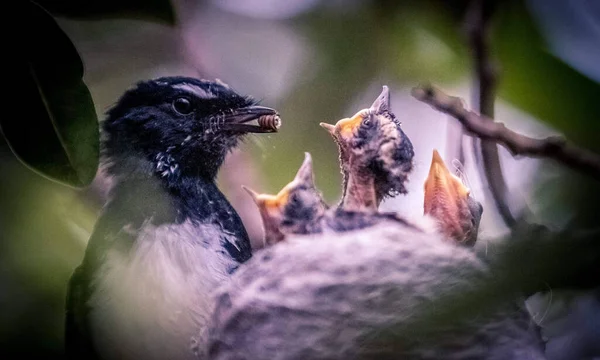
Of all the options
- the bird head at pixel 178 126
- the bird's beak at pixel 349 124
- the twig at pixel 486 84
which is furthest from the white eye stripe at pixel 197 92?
the twig at pixel 486 84

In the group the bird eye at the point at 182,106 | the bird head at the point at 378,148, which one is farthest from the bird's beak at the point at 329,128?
the bird eye at the point at 182,106

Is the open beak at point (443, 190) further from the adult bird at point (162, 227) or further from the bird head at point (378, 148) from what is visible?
the adult bird at point (162, 227)

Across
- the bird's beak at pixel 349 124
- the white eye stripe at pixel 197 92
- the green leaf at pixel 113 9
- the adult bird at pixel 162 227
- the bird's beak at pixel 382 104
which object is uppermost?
the green leaf at pixel 113 9

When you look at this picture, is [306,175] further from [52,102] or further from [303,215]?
[52,102]

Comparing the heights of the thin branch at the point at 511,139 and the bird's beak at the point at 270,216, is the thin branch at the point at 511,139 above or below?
above

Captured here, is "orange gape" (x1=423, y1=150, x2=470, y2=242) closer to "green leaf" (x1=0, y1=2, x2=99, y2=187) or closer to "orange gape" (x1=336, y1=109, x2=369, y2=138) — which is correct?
"orange gape" (x1=336, y1=109, x2=369, y2=138)

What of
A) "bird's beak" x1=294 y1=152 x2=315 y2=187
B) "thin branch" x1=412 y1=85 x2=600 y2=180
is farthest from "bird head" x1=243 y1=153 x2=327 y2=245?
"thin branch" x1=412 y1=85 x2=600 y2=180
